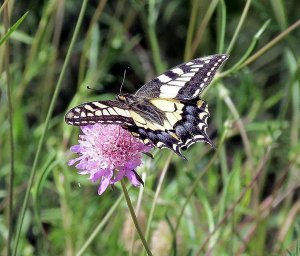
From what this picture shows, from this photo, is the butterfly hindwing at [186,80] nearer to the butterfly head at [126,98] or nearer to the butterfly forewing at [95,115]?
the butterfly head at [126,98]

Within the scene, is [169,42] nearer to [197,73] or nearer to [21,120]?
[21,120]

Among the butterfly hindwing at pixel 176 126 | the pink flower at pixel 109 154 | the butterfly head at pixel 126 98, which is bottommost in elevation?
the pink flower at pixel 109 154

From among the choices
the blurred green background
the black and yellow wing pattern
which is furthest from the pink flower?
the blurred green background

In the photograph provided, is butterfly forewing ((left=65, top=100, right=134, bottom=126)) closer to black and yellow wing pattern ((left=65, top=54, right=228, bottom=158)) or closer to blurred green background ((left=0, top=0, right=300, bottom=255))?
black and yellow wing pattern ((left=65, top=54, right=228, bottom=158))

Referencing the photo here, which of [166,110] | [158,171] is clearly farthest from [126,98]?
[158,171]

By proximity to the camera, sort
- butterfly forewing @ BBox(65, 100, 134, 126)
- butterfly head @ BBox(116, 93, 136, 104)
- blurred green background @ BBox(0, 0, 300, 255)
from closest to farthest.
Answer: butterfly forewing @ BBox(65, 100, 134, 126) < butterfly head @ BBox(116, 93, 136, 104) < blurred green background @ BBox(0, 0, 300, 255)

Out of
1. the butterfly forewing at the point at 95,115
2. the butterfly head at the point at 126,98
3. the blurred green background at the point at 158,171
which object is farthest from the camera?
the blurred green background at the point at 158,171

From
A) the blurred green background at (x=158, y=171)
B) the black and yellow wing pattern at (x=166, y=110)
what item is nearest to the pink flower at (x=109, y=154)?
the black and yellow wing pattern at (x=166, y=110)
